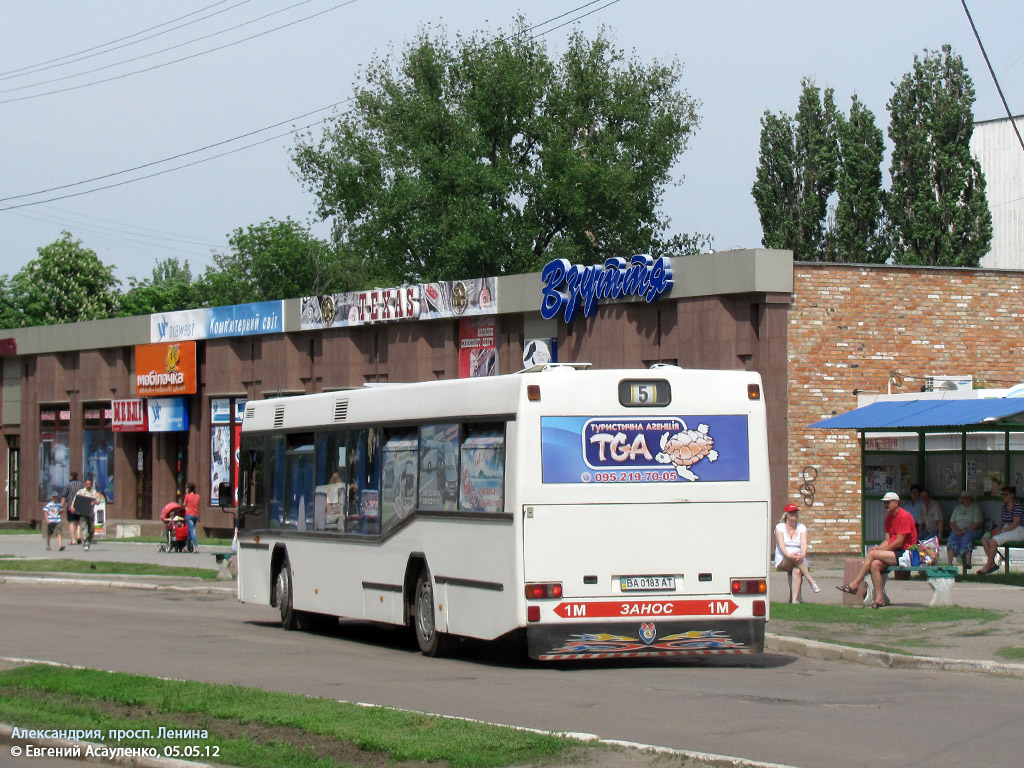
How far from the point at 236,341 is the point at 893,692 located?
34.6 meters

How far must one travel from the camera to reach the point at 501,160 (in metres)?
59.2

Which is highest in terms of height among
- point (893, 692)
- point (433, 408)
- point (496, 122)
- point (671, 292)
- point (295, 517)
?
point (496, 122)

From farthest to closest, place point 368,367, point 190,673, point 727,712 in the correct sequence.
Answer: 1. point 368,367
2. point 190,673
3. point 727,712

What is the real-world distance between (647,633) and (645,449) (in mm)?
1676

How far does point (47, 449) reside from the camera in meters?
51.9

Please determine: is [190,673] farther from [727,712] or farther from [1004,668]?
[1004,668]

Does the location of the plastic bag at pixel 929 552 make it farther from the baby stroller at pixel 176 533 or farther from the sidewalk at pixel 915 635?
the baby stroller at pixel 176 533

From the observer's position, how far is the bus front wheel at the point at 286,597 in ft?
60.2

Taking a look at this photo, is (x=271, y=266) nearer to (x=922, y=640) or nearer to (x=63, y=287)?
(x=63, y=287)

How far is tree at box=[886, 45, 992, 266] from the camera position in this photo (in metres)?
48.2

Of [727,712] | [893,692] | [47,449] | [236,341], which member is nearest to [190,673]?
[727,712]

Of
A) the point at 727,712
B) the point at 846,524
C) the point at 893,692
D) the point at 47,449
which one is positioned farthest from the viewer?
the point at 47,449

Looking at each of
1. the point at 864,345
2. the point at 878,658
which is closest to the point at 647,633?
the point at 878,658

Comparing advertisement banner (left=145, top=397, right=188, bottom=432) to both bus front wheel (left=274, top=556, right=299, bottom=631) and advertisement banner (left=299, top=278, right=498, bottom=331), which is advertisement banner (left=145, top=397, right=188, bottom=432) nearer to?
advertisement banner (left=299, top=278, right=498, bottom=331)
